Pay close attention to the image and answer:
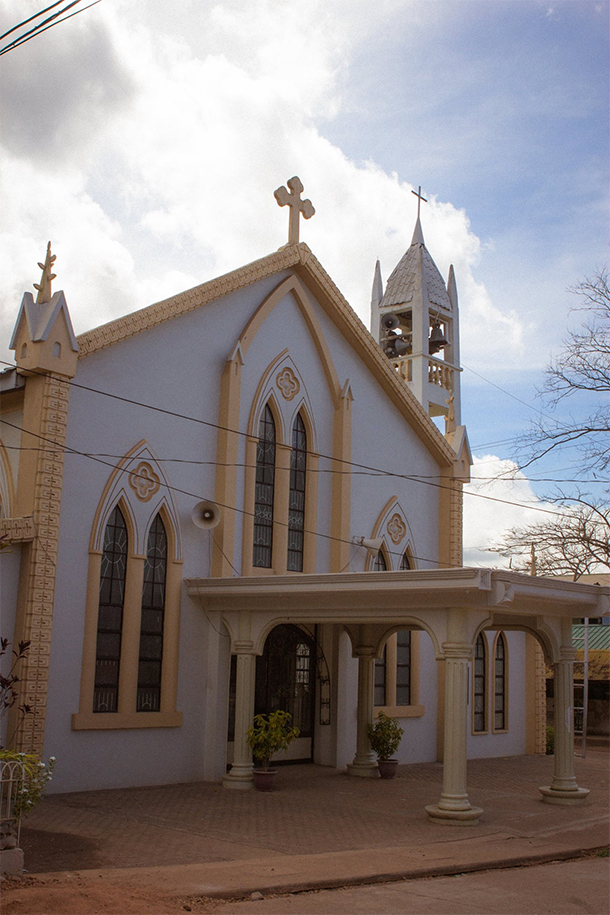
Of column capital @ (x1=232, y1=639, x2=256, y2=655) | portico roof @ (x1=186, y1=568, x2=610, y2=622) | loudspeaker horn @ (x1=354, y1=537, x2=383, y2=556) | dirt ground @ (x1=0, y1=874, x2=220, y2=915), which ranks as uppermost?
loudspeaker horn @ (x1=354, y1=537, x2=383, y2=556)

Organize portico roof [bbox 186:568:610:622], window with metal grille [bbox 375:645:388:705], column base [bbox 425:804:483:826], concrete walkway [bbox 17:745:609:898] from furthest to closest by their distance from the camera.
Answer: window with metal grille [bbox 375:645:388:705]
portico roof [bbox 186:568:610:622]
column base [bbox 425:804:483:826]
concrete walkway [bbox 17:745:609:898]

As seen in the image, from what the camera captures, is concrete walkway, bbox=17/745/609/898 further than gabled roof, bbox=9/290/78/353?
No

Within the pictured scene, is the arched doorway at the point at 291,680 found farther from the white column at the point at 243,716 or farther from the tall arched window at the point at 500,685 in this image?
the tall arched window at the point at 500,685

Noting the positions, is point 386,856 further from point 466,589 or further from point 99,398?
point 99,398

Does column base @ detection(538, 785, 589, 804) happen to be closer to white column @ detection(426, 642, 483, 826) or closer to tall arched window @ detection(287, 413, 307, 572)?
white column @ detection(426, 642, 483, 826)

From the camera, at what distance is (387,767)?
17.1 metres

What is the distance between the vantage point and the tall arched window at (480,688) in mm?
21797

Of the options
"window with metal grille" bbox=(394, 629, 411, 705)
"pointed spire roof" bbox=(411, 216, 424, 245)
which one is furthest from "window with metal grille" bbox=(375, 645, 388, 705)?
"pointed spire roof" bbox=(411, 216, 424, 245)

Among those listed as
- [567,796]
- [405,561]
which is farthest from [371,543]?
[567,796]

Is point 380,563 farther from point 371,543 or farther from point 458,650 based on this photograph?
point 458,650

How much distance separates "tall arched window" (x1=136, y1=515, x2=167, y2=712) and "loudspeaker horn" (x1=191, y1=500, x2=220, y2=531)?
59cm

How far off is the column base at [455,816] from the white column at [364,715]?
466 cm

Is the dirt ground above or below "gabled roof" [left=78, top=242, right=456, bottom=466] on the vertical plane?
below

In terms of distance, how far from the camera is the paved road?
7902 millimetres
